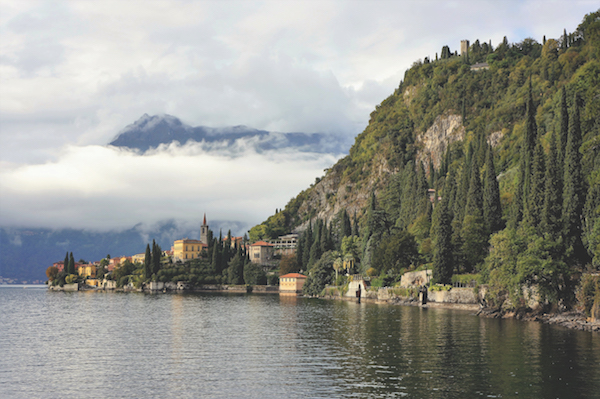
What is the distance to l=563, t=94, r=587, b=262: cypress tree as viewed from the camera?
62.2 m

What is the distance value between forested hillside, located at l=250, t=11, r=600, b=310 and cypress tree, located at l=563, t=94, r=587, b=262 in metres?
0.11

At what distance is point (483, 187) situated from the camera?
95812mm

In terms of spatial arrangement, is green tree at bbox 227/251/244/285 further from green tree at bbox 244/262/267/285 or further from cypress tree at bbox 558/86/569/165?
cypress tree at bbox 558/86/569/165

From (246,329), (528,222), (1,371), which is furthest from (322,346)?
(528,222)

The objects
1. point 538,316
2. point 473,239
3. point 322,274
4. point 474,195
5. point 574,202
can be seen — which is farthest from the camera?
point 322,274

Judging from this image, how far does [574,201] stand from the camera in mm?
62750

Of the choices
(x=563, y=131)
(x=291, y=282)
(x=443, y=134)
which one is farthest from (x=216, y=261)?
(x=563, y=131)

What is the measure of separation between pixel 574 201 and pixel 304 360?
130 ft

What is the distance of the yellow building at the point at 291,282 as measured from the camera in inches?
6171

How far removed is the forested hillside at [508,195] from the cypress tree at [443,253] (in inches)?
6.0

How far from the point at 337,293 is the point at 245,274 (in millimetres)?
55309

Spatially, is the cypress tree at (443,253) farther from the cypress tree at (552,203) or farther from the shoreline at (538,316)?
the cypress tree at (552,203)

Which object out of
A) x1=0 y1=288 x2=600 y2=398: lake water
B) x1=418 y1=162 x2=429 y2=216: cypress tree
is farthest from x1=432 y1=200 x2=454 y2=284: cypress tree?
x1=418 y1=162 x2=429 y2=216: cypress tree

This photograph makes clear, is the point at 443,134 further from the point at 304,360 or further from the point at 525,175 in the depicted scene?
the point at 304,360
